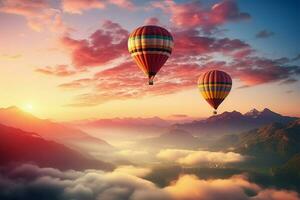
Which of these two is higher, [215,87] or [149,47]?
[149,47]

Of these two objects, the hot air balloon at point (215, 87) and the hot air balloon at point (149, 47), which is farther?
the hot air balloon at point (215, 87)

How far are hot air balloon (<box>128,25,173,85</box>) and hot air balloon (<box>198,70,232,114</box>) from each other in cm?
3988

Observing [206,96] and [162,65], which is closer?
[162,65]

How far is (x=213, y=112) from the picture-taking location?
146125 mm

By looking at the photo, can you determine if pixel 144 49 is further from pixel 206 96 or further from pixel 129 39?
pixel 206 96

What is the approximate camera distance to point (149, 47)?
12312 cm

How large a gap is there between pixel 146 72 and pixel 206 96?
45718mm

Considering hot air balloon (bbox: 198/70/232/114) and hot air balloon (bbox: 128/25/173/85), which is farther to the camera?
hot air balloon (bbox: 198/70/232/114)

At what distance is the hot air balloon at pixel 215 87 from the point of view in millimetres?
158625

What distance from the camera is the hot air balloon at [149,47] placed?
123062 mm

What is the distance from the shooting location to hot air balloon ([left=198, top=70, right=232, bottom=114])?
159m

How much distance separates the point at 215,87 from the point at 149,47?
46.9 metres

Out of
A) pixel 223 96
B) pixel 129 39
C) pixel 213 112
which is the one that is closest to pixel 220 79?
pixel 223 96

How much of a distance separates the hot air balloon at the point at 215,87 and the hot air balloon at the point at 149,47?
39881mm
